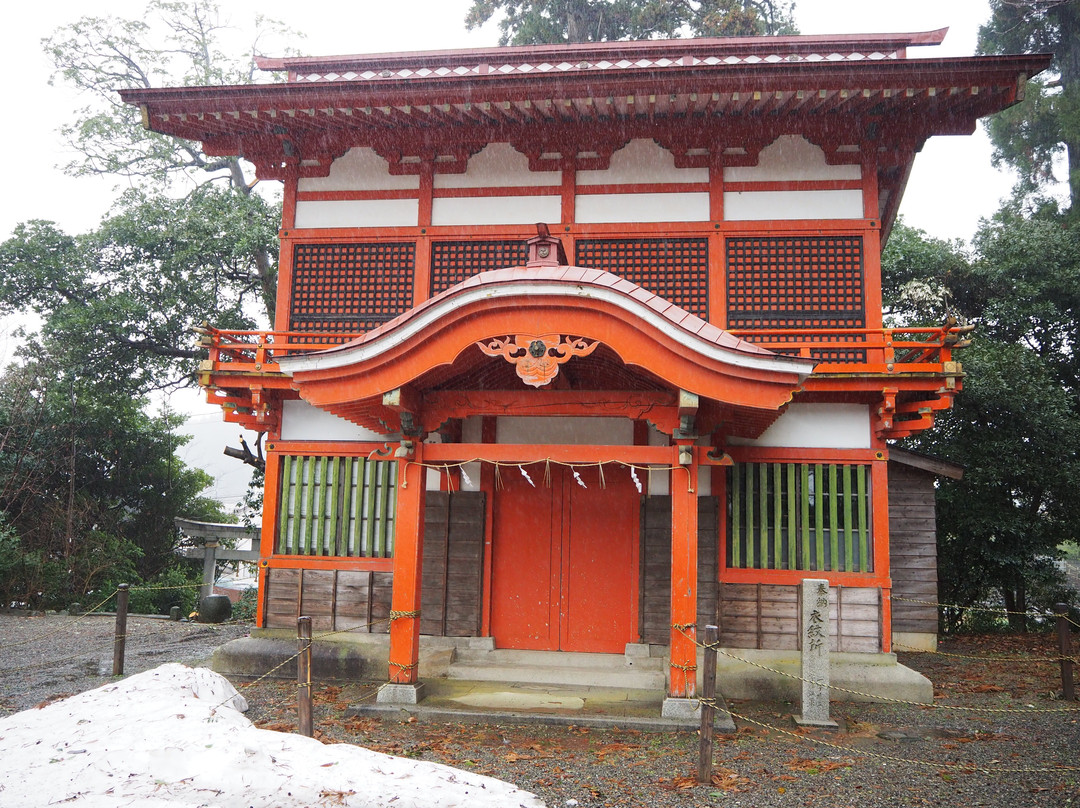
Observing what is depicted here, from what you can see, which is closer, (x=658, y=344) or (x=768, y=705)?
(x=658, y=344)

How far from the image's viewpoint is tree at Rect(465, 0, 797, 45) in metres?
23.6

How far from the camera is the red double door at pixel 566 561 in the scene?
9555 millimetres

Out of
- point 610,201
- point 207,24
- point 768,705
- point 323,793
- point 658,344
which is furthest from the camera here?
point 207,24

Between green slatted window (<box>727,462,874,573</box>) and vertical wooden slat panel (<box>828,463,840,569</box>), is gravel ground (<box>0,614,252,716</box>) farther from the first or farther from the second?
vertical wooden slat panel (<box>828,463,840,569</box>)

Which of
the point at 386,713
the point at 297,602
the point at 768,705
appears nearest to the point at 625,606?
the point at 768,705

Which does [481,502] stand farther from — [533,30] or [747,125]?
[533,30]

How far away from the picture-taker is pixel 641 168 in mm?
10062

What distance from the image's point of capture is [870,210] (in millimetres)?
9633

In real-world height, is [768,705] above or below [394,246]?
below

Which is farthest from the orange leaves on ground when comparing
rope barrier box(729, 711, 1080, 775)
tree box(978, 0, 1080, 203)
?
tree box(978, 0, 1080, 203)

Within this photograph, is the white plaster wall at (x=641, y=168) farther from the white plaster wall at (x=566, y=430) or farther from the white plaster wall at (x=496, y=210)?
the white plaster wall at (x=566, y=430)

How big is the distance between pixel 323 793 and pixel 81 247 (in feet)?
46.0

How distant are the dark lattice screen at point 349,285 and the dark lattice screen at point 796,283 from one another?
4035 mm

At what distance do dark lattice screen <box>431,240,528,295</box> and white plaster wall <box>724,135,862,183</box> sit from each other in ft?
9.16
